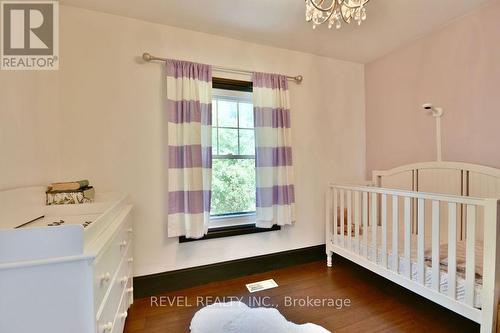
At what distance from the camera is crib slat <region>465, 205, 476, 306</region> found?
128cm

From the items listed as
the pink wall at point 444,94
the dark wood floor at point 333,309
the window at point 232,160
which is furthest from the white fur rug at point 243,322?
the pink wall at point 444,94

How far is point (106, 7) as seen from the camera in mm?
1759

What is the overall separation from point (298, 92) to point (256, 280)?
6.18ft

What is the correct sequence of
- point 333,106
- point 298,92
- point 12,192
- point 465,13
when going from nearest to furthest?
point 12,192, point 465,13, point 298,92, point 333,106

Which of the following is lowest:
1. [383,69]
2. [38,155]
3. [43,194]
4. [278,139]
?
[43,194]

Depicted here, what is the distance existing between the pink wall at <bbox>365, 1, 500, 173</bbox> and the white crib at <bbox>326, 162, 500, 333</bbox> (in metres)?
0.20

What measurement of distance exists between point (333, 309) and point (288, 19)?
224 centimetres

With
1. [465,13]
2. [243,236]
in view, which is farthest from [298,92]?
[243,236]

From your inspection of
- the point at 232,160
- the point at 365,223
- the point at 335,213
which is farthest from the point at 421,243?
the point at 232,160

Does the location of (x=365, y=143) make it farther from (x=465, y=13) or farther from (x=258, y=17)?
(x=258, y=17)

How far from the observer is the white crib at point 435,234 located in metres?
1.25

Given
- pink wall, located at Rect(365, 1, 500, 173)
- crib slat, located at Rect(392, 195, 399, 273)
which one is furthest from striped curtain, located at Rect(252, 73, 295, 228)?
pink wall, located at Rect(365, 1, 500, 173)

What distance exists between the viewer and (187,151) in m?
1.94

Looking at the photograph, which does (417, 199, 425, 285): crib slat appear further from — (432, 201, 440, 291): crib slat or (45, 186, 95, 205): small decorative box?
(45, 186, 95, 205): small decorative box
